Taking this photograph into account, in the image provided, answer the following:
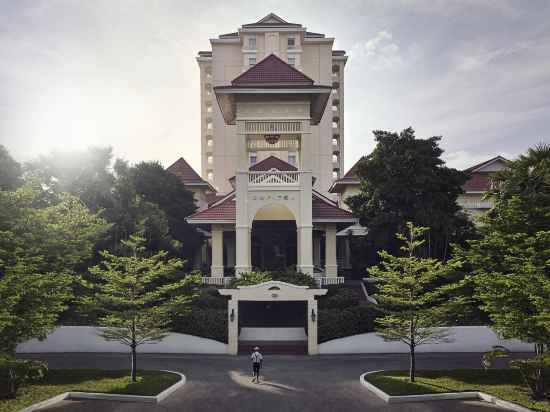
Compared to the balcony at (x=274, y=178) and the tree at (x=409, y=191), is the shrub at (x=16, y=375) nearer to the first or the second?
the balcony at (x=274, y=178)

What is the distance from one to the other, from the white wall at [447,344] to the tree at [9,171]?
22.3m

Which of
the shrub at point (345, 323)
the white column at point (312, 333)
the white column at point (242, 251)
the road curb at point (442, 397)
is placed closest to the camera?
the road curb at point (442, 397)

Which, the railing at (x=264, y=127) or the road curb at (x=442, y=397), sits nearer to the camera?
the road curb at (x=442, y=397)

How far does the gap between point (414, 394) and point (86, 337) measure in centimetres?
1842

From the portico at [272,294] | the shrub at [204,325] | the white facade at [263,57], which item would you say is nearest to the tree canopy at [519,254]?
the portico at [272,294]

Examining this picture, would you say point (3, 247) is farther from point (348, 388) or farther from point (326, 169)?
point (326, 169)

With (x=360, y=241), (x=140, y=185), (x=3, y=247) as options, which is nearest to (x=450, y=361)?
(x=360, y=241)

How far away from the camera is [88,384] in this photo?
57.3 feet

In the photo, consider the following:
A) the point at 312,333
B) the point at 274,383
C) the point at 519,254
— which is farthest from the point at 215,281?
the point at 519,254

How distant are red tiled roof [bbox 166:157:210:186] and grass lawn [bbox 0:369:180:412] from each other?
94.9 feet

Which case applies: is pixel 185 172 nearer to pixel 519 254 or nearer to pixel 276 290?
pixel 276 290

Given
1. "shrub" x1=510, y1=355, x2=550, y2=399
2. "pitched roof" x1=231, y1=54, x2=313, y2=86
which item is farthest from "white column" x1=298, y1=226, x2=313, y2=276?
"shrub" x1=510, y1=355, x2=550, y2=399

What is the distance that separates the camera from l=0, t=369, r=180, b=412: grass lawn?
50.8 ft

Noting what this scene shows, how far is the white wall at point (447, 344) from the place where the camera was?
2475 cm
